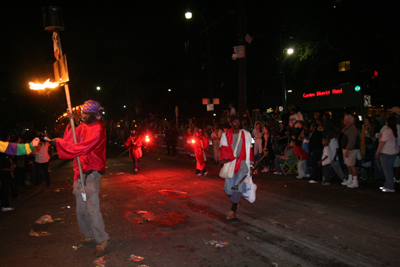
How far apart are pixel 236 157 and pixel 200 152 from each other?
18.4 ft

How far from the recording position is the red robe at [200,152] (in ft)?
37.2

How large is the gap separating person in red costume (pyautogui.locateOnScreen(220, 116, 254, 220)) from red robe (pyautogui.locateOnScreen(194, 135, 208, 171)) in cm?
528

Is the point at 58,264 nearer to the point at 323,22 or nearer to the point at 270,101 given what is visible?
the point at 323,22

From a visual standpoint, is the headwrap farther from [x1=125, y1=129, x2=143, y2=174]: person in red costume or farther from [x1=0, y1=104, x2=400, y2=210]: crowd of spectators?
[x1=125, y1=129, x2=143, y2=174]: person in red costume

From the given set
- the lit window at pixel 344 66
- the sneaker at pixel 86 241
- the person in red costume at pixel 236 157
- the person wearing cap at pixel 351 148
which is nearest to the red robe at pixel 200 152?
the person wearing cap at pixel 351 148

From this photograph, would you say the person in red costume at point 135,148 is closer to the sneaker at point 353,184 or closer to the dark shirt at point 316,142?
the dark shirt at point 316,142

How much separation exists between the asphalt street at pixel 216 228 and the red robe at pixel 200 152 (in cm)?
220

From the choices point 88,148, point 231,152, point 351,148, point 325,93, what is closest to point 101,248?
point 88,148

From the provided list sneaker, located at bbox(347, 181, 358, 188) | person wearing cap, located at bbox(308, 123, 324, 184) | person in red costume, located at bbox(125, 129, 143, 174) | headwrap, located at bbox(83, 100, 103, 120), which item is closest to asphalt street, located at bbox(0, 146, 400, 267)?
sneaker, located at bbox(347, 181, 358, 188)

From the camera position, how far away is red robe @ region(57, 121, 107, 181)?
14.0 ft

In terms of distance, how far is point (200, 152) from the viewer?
454 inches

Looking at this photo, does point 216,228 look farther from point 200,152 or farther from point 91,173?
point 200,152

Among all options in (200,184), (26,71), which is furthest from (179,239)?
(26,71)

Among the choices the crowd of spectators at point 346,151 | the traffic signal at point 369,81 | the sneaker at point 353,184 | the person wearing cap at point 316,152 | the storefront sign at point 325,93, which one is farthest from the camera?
the storefront sign at point 325,93
